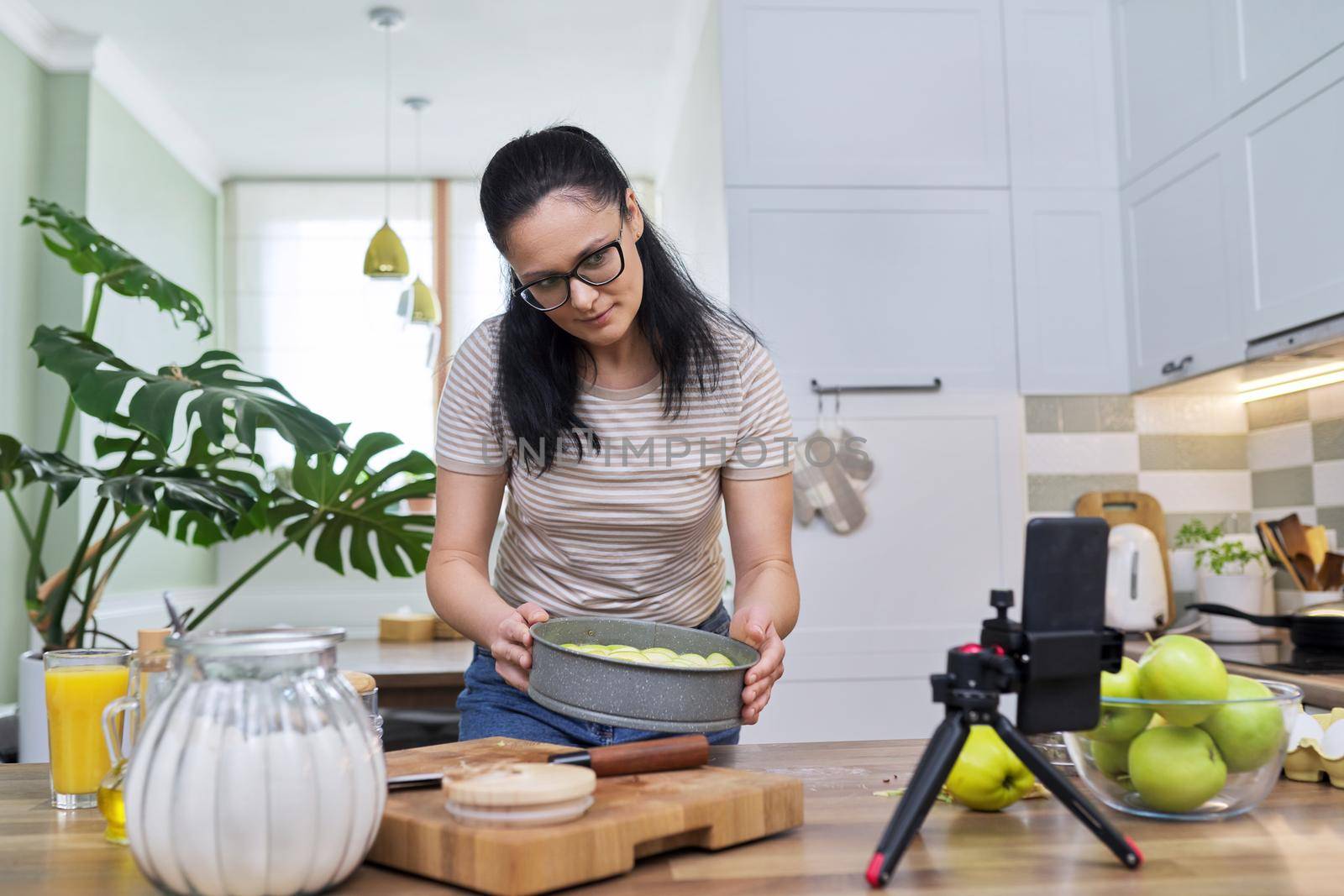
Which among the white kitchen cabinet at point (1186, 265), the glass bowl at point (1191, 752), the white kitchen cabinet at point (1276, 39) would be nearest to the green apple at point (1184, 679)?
the glass bowl at point (1191, 752)

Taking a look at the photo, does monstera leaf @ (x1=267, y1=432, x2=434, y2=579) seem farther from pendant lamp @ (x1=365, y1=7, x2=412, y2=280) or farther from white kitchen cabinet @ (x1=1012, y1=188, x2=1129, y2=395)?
white kitchen cabinet @ (x1=1012, y1=188, x2=1129, y2=395)

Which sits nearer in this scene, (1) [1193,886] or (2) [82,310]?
(1) [1193,886]

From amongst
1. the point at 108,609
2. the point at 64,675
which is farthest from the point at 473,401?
the point at 108,609

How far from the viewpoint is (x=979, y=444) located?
319cm

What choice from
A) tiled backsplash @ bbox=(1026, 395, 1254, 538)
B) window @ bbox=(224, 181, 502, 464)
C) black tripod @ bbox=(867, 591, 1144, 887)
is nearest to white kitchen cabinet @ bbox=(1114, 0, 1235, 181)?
tiled backsplash @ bbox=(1026, 395, 1254, 538)

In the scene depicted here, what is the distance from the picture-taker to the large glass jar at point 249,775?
677mm

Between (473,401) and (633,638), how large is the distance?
1.42ft

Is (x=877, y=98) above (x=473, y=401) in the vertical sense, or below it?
above

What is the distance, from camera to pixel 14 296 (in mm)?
4113

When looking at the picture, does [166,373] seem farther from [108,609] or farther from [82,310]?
[108,609]

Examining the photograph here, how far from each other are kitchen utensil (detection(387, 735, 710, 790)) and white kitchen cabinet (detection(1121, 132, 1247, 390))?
222 cm

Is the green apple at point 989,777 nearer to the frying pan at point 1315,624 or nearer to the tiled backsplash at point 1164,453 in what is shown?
the frying pan at point 1315,624

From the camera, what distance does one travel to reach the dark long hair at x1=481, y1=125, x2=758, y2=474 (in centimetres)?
139

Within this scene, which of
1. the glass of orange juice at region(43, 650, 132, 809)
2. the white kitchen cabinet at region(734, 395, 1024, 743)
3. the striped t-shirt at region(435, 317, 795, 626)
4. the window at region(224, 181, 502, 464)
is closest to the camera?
the glass of orange juice at region(43, 650, 132, 809)
